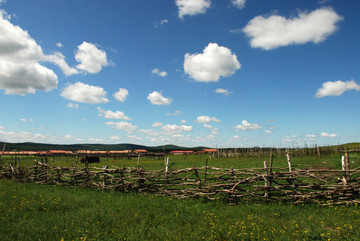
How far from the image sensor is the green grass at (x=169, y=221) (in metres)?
4.39

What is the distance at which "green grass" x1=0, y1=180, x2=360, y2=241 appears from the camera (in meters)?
4.39

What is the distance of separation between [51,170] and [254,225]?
1138 centimetres

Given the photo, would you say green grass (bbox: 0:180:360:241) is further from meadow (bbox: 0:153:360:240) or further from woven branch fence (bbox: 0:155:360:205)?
woven branch fence (bbox: 0:155:360:205)

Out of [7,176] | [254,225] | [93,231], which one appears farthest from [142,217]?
[7,176]

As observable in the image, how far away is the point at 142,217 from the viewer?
5.66 metres

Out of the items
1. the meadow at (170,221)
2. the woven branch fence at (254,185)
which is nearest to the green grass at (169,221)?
the meadow at (170,221)

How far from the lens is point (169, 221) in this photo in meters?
5.42

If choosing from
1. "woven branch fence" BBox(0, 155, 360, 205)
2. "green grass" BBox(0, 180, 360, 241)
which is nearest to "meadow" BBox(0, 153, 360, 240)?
"green grass" BBox(0, 180, 360, 241)

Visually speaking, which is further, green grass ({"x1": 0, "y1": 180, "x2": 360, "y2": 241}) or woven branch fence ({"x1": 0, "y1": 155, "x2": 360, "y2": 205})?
woven branch fence ({"x1": 0, "y1": 155, "x2": 360, "y2": 205})

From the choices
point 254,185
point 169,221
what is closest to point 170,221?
point 169,221

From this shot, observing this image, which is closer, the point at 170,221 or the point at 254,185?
the point at 170,221

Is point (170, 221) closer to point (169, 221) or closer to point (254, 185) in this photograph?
point (169, 221)

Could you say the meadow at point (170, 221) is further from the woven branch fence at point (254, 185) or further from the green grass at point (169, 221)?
the woven branch fence at point (254, 185)

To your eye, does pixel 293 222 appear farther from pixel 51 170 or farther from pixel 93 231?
pixel 51 170
